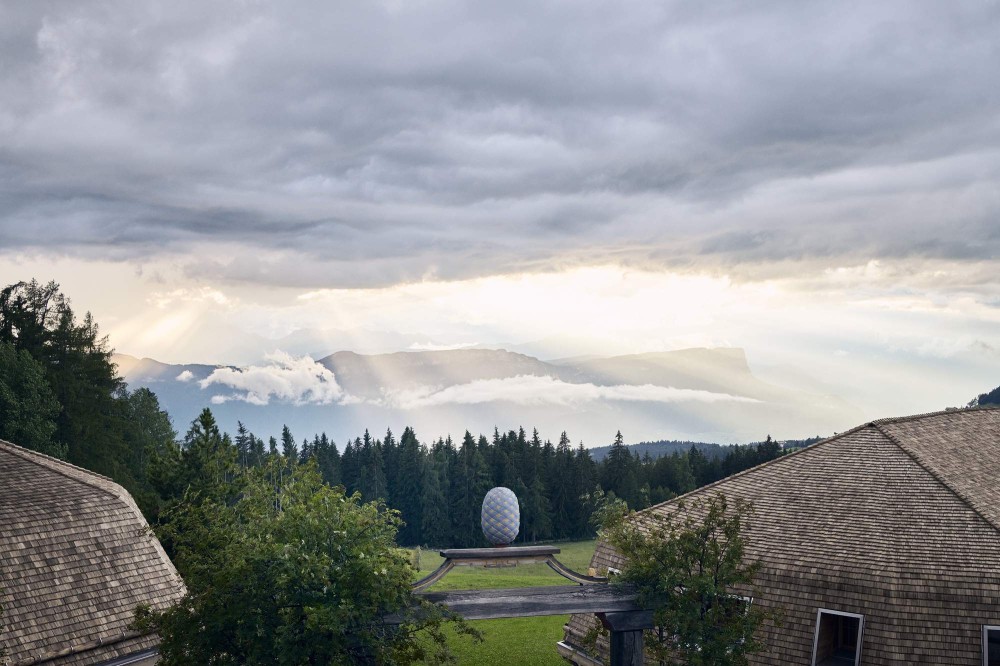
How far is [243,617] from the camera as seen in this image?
18.2 meters

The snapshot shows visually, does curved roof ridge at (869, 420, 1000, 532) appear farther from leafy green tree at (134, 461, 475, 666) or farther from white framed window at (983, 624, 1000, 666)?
leafy green tree at (134, 461, 475, 666)

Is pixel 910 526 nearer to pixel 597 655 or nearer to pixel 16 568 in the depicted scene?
pixel 597 655

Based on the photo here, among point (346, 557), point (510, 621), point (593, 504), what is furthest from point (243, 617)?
point (593, 504)

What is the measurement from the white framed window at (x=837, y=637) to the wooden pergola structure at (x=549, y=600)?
584 centimetres

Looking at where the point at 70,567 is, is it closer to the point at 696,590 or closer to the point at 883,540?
the point at 696,590

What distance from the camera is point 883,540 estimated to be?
1018 inches

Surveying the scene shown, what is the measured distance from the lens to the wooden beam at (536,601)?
68.1ft

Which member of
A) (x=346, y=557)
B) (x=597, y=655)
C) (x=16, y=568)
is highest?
(x=346, y=557)

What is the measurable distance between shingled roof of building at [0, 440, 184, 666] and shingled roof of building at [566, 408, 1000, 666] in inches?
560

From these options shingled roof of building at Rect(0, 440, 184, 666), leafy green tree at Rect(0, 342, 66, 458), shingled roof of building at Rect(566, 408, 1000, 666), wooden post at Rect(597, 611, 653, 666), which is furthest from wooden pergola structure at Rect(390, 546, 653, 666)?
leafy green tree at Rect(0, 342, 66, 458)

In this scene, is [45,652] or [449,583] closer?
[45,652]

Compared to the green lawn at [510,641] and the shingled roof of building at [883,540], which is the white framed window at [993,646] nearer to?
the shingled roof of building at [883,540]

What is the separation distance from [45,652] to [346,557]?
8.78 meters

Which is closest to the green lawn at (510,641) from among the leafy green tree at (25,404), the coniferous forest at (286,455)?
the coniferous forest at (286,455)
